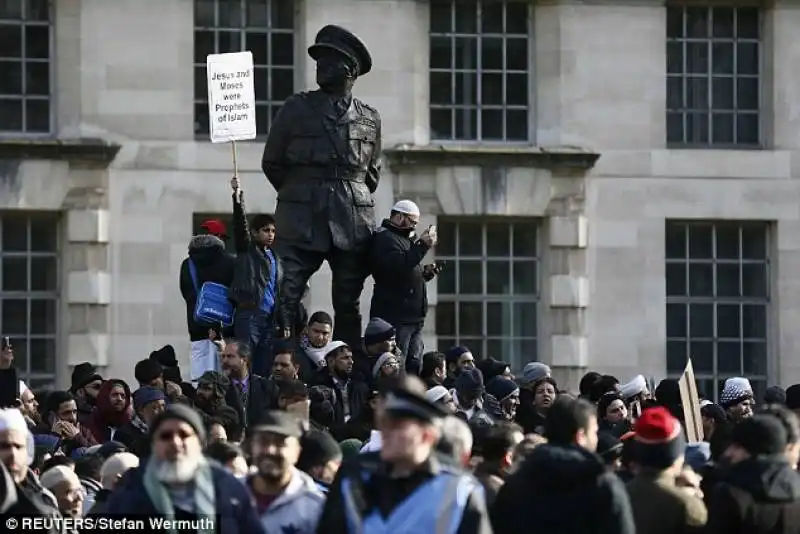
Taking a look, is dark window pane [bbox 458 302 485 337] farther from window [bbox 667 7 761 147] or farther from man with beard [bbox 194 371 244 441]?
man with beard [bbox 194 371 244 441]

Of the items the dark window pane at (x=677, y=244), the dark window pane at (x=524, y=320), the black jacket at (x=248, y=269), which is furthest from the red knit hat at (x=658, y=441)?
the dark window pane at (x=677, y=244)

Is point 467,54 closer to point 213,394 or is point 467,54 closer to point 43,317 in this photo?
point 43,317

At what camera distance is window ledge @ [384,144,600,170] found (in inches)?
1271

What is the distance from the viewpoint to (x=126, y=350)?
3172 cm

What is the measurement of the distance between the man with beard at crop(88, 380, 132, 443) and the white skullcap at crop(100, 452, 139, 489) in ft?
15.7

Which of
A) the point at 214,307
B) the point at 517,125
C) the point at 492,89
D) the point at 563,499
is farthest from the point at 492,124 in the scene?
the point at 563,499

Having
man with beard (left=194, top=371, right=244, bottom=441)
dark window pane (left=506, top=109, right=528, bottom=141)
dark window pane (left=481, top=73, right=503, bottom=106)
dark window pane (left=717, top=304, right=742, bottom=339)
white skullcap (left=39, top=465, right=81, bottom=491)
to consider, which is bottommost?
white skullcap (left=39, top=465, right=81, bottom=491)

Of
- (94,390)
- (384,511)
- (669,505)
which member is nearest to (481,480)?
(669,505)

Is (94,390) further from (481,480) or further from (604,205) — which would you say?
(604,205)

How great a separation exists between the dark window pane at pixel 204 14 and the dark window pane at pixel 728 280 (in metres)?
6.97

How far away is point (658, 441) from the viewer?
13172 mm

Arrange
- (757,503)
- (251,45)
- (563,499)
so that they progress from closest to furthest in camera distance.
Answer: (563,499) < (757,503) < (251,45)

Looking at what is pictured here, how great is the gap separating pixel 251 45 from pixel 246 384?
13307 millimetres

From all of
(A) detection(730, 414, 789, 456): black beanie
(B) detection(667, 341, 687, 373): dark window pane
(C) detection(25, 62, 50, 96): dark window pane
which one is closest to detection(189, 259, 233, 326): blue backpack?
(A) detection(730, 414, 789, 456): black beanie
